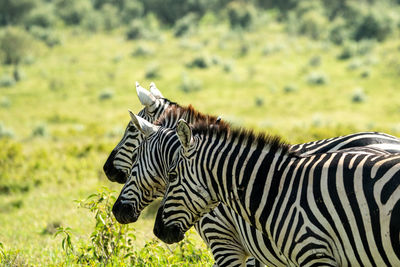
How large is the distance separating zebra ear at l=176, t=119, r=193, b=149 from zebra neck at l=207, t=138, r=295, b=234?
0.62ft

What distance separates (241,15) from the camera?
2103 inches

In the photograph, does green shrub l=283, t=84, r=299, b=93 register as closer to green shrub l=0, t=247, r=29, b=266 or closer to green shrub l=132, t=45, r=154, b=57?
green shrub l=132, t=45, r=154, b=57

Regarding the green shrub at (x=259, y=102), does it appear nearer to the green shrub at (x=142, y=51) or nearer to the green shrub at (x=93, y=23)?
the green shrub at (x=142, y=51)

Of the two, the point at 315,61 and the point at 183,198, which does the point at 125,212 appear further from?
the point at 315,61

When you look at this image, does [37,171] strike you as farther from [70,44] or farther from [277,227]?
[70,44]

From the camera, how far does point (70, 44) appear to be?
4475cm

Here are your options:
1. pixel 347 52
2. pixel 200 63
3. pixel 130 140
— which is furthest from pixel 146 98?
pixel 347 52

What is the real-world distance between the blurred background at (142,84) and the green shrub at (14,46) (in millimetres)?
83

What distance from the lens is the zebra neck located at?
147 inches

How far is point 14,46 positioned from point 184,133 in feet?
124

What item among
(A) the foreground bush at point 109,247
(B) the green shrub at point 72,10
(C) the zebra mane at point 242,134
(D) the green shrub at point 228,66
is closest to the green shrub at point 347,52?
(D) the green shrub at point 228,66

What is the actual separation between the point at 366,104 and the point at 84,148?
15.0 meters

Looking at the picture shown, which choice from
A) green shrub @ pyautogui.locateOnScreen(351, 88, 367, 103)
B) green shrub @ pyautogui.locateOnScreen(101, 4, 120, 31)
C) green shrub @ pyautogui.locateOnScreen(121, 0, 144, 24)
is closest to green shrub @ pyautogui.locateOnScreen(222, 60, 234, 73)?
green shrub @ pyautogui.locateOnScreen(351, 88, 367, 103)

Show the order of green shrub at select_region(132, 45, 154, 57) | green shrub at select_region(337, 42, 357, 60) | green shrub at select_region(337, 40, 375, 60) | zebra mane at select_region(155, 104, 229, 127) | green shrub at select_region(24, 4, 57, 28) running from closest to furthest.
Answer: zebra mane at select_region(155, 104, 229, 127)
green shrub at select_region(337, 42, 357, 60)
green shrub at select_region(337, 40, 375, 60)
green shrub at select_region(132, 45, 154, 57)
green shrub at select_region(24, 4, 57, 28)
